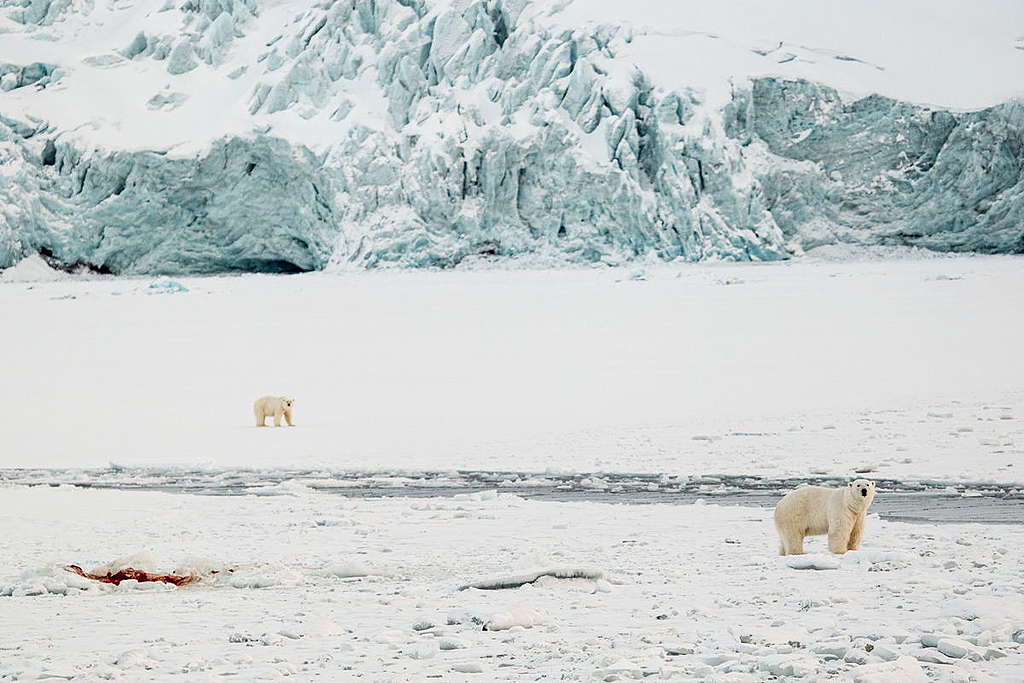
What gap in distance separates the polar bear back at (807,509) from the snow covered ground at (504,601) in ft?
0.72

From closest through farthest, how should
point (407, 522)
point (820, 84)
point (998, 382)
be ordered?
point (407, 522) → point (998, 382) → point (820, 84)

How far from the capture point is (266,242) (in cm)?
3706

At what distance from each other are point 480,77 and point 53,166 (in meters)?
13.1

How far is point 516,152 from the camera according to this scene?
113 feet

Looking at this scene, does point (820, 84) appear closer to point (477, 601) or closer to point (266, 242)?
point (266, 242)

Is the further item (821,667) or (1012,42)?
(1012,42)

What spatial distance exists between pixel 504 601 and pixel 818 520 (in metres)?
1.53

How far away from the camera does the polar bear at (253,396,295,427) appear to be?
10.9 m

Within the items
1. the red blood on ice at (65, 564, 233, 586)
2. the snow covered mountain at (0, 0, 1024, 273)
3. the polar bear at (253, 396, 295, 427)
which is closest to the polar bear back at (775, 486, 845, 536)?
the red blood on ice at (65, 564, 233, 586)

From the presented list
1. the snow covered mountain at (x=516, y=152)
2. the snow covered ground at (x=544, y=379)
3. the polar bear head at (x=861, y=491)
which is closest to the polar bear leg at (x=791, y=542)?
the polar bear head at (x=861, y=491)

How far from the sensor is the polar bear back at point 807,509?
500cm

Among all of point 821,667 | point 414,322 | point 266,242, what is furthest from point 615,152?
point 821,667

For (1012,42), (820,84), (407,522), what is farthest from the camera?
(1012,42)

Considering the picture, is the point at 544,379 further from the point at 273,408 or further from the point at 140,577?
the point at 140,577
